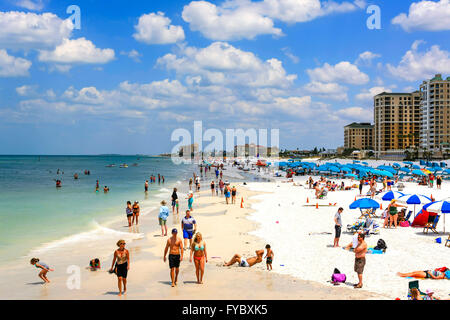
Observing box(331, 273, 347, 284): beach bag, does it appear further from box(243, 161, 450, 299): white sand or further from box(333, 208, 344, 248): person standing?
box(333, 208, 344, 248): person standing

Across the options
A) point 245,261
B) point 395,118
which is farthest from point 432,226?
point 395,118

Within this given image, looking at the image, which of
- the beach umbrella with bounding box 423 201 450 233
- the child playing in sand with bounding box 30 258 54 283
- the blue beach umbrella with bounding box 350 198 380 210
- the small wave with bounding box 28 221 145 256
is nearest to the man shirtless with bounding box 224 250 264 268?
the child playing in sand with bounding box 30 258 54 283

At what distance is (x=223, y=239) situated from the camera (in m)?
15.1

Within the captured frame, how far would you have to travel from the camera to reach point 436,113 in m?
116

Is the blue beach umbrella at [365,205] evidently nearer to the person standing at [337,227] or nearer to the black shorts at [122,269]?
the person standing at [337,227]

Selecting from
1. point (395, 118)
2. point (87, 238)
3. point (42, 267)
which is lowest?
point (87, 238)

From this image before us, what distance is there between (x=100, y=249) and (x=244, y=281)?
7405 millimetres

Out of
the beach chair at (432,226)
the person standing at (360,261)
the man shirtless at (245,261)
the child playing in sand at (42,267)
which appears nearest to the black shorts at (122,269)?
the child playing in sand at (42,267)

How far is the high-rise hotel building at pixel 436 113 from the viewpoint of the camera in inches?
4500

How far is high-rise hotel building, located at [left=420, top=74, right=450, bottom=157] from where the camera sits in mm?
114312

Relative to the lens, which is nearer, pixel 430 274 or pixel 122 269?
pixel 122 269

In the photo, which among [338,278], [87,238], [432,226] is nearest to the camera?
[338,278]

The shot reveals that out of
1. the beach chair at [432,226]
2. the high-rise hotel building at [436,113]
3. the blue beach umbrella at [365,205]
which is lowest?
the beach chair at [432,226]

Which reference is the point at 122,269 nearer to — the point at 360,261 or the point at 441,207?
the point at 360,261
